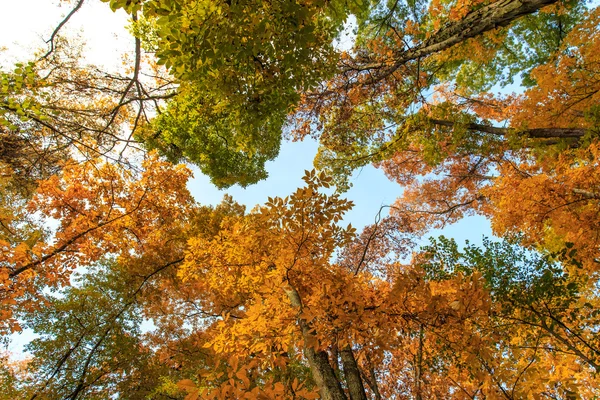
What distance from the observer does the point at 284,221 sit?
10.3 ft

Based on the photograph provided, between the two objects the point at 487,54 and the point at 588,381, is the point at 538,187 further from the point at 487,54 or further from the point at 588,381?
the point at 588,381

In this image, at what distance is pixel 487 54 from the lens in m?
8.57

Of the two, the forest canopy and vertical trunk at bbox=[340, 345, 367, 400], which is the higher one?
the forest canopy

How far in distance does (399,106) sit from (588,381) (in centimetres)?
984

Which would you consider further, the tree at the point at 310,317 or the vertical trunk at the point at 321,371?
the vertical trunk at the point at 321,371

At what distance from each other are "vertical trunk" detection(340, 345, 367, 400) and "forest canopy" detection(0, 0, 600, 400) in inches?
0.8

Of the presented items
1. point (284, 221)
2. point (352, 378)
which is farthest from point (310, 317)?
point (352, 378)

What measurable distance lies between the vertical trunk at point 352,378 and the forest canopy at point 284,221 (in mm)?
21

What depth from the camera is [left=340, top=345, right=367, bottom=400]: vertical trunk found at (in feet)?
13.6

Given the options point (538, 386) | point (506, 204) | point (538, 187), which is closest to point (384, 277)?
point (506, 204)

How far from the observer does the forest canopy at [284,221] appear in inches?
120

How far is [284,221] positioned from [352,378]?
3007 millimetres

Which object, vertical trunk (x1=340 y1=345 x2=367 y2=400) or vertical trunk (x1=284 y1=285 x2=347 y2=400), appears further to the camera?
vertical trunk (x1=340 y1=345 x2=367 y2=400)

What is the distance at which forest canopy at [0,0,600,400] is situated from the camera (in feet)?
9.98
